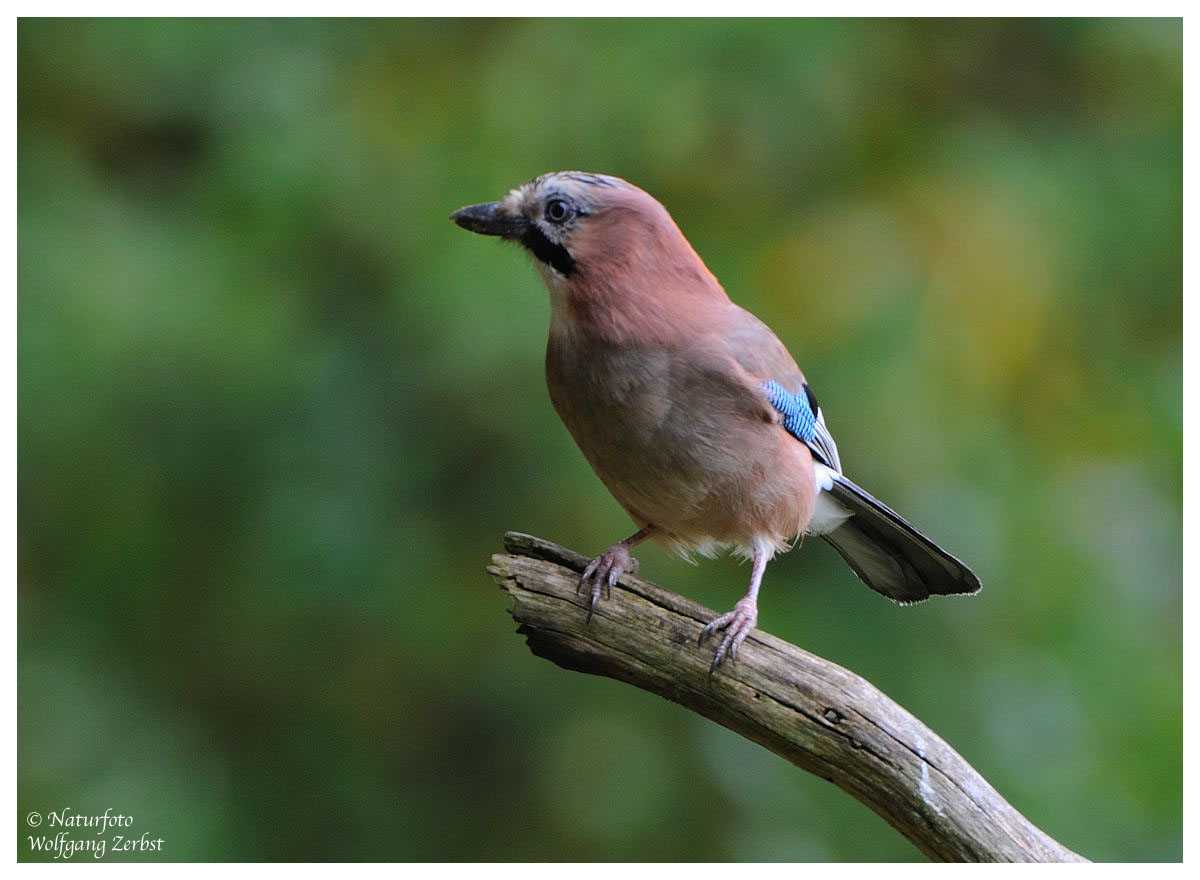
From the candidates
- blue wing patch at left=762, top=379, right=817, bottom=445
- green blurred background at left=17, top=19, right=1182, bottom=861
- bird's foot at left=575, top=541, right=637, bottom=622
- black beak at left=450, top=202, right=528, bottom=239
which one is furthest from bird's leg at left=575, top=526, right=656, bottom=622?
green blurred background at left=17, top=19, right=1182, bottom=861

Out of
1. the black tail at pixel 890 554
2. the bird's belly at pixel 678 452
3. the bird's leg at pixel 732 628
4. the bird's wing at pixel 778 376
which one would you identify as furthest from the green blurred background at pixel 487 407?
the bird's leg at pixel 732 628

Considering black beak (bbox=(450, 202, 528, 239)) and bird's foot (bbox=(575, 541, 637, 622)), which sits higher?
black beak (bbox=(450, 202, 528, 239))

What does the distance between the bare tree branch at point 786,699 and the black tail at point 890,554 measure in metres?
0.68

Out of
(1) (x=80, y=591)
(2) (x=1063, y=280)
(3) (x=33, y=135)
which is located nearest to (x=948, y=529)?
(2) (x=1063, y=280)

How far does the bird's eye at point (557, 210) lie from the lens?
132 inches

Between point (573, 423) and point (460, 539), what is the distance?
1469 mm

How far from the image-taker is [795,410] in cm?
366

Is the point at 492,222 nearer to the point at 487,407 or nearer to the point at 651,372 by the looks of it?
the point at 651,372

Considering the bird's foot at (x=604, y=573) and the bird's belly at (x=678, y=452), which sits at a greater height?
the bird's belly at (x=678, y=452)

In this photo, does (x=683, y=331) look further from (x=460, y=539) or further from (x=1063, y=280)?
(x=1063, y=280)

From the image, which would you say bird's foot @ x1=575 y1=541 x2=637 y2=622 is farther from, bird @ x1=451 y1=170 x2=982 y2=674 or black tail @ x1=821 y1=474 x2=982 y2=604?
black tail @ x1=821 y1=474 x2=982 y2=604

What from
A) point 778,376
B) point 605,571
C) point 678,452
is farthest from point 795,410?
point 605,571

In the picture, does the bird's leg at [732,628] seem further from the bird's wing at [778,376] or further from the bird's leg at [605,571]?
the bird's wing at [778,376]

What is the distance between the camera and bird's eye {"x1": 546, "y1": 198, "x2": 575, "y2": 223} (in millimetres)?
3355
